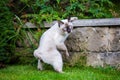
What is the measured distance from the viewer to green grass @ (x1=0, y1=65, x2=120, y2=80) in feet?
24.3

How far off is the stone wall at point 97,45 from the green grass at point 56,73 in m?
0.21

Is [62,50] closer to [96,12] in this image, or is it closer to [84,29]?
[84,29]

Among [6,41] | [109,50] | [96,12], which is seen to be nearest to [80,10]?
[96,12]

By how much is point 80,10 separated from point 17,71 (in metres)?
1.99

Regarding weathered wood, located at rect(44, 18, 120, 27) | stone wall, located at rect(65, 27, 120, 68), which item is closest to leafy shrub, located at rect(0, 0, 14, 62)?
stone wall, located at rect(65, 27, 120, 68)

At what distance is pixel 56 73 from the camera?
25.0 ft

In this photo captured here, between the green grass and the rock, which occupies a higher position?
the rock

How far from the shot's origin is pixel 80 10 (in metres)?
8.78

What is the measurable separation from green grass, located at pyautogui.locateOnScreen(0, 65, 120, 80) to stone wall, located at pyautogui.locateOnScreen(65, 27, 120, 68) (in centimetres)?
21

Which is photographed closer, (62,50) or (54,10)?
(62,50)

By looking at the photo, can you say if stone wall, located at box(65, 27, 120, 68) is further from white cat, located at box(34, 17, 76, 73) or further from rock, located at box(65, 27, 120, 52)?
white cat, located at box(34, 17, 76, 73)

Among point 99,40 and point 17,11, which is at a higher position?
point 17,11

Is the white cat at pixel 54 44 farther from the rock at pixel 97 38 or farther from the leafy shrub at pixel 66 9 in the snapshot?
the leafy shrub at pixel 66 9

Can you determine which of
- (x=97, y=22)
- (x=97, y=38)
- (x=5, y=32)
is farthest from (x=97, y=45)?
(x=5, y=32)
